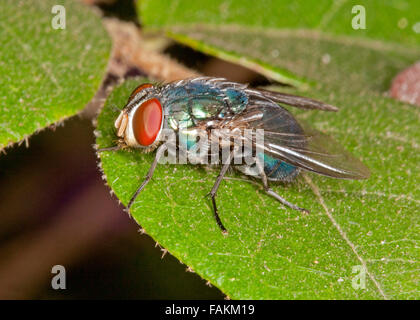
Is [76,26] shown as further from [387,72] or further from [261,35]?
[387,72]

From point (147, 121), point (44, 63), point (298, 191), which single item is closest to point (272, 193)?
point (298, 191)

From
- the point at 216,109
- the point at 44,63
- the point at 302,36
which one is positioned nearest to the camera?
the point at 216,109

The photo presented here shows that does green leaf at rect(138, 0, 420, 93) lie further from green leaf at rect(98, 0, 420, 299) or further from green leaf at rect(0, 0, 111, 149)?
green leaf at rect(0, 0, 111, 149)

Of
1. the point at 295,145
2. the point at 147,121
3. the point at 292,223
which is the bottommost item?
the point at 292,223

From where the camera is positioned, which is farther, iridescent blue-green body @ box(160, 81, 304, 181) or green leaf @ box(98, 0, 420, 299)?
iridescent blue-green body @ box(160, 81, 304, 181)

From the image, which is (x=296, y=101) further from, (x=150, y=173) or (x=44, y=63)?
(x=44, y=63)

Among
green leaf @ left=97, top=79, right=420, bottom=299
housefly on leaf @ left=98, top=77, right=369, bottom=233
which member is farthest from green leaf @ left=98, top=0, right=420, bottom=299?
housefly on leaf @ left=98, top=77, right=369, bottom=233
